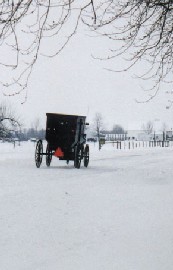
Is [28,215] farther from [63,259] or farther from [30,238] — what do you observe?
[63,259]

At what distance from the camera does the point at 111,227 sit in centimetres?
633

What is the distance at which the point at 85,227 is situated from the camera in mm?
6281

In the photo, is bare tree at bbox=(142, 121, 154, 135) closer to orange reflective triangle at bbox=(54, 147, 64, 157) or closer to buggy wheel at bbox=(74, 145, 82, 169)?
buggy wheel at bbox=(74, 145, 82, 169)

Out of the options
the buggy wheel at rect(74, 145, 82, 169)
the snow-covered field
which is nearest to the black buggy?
the buggy wheel at rect(74, 145, 82, 169)

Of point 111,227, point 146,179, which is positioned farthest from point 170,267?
point 146,179

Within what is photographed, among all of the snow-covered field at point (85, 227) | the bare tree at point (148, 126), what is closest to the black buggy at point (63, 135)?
the snow-covered field at point (85, 227)

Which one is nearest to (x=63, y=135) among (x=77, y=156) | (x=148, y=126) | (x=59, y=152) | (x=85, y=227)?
(x=59, y=152)

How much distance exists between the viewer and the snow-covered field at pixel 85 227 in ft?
15.6

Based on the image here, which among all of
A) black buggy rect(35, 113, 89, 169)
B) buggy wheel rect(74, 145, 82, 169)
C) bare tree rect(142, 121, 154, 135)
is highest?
bare tree rect(142, 121, 154, 135)

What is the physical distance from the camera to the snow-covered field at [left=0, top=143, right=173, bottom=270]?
4.76 metres

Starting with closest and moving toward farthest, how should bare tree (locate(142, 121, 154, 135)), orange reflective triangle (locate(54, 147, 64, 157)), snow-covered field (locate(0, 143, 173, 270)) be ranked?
1. snow-covered field (locate(0, 143, 173, 270))
2. orange reflective triangle (locate(54, 147, 64, 157))
3. bare tree (locate(142, 121, 154, 135))

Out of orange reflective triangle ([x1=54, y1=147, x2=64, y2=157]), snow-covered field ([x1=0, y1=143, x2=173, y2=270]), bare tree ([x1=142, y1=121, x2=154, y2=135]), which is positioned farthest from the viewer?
bare tree ([x1=142, y1=121, x2=154, y2=135])

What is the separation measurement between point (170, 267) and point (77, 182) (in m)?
7.19

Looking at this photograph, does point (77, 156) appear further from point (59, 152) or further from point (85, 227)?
point (85, 227)
